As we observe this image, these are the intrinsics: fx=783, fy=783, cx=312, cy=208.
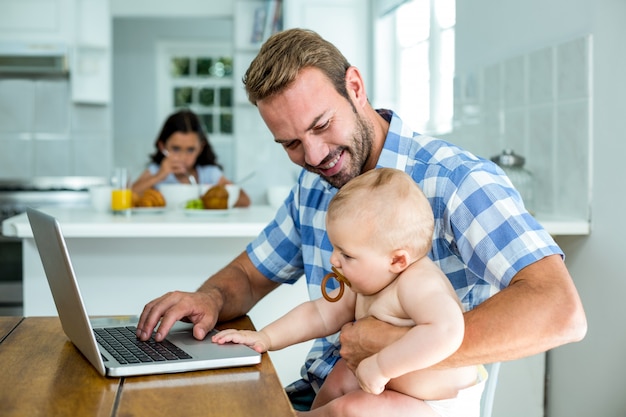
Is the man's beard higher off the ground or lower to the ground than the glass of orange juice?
higher

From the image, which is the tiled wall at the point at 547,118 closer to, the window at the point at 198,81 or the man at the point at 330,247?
the man at the point at 330,247

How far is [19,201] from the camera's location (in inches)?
210

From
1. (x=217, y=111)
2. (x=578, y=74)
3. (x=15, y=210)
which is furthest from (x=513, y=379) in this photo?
(x=217, y=111)

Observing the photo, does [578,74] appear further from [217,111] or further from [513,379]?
[217,111]

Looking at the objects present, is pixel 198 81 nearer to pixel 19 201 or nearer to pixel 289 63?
pixel 19 201

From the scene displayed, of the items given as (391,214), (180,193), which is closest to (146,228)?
(180,193)

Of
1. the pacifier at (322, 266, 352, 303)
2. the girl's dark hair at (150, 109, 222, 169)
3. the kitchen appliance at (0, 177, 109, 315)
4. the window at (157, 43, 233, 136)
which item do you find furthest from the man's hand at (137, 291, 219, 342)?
the window at (157, 43, 233, 136)

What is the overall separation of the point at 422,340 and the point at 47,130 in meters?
5.36

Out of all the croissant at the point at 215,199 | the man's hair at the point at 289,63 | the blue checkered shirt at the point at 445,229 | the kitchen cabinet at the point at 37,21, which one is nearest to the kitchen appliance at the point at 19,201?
the kitchen cabinet at the point at 37,21

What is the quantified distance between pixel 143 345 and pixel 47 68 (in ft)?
15.2

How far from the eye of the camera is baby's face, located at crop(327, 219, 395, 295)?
3.81ft

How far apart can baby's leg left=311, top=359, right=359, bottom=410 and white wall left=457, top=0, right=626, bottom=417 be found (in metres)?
1.06

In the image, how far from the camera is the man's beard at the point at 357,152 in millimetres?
1468

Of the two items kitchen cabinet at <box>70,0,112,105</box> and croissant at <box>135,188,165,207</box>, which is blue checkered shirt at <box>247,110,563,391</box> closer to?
croissant at <box>135,188,165,207</box>
